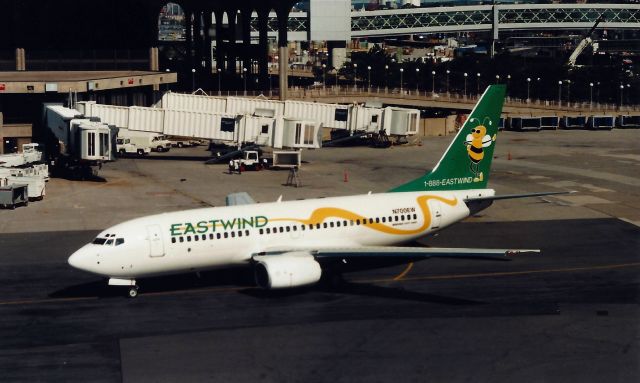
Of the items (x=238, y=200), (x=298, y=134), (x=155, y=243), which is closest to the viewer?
(x=155, y=243)

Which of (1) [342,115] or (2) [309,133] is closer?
(2) [309,133]

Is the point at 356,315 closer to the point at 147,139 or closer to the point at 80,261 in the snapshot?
the point at 80,261

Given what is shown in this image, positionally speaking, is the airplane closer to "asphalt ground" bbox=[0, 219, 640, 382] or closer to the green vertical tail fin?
the green vertical tail fin

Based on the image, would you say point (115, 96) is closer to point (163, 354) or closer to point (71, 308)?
point (71, 308)

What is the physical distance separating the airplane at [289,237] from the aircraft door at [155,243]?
0.17 feet

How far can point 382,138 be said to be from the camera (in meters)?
128

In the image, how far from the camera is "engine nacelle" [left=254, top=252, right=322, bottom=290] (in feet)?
161

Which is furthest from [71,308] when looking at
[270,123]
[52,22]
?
[52,22]

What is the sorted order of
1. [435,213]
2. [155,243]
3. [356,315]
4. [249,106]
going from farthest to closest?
[249,106] < [435,213] < [155,243] < [356,315]

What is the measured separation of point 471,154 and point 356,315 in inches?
684

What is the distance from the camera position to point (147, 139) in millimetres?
117312

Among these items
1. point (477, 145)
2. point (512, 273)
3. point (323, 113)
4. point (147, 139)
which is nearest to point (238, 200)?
point (477, 145)

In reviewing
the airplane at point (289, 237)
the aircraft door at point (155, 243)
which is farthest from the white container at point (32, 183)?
the aircraft door at point (155, 243)

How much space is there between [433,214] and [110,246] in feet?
64.2
